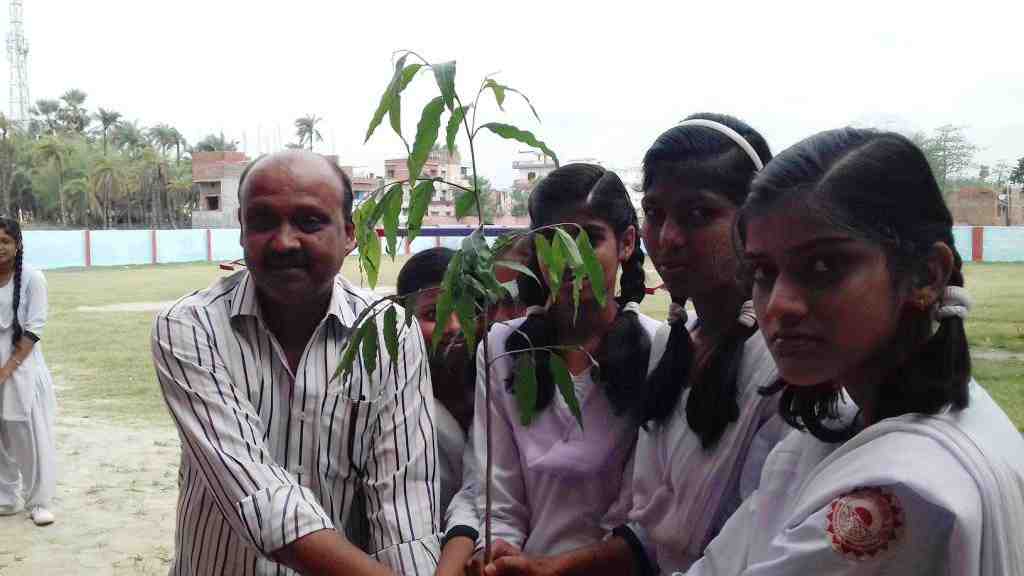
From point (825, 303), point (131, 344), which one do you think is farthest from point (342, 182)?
point (131, 344)

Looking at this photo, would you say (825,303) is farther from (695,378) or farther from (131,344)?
(131,344)

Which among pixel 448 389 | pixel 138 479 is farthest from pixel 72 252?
pixel 448 389

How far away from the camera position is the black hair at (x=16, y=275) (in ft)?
16.4

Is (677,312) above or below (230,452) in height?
above

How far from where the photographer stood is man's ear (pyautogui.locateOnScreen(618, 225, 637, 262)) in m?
1.99

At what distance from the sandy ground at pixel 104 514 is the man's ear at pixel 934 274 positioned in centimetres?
416

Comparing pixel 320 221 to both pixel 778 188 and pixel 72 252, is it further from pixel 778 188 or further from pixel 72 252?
pixel 72 252

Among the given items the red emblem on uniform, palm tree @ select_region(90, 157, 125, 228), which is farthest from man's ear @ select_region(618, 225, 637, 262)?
palm tree @ select_region(90, 157, 125, 228)

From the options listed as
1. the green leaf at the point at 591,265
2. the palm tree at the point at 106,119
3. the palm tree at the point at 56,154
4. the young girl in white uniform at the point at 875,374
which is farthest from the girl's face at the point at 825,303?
the palm tree at the point at 106,119

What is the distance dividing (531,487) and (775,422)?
0.55m

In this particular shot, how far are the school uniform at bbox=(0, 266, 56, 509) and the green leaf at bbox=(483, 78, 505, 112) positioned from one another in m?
4.54

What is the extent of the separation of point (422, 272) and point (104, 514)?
11.7 ft

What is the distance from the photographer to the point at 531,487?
1.84 metres

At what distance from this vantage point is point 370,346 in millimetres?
1395
